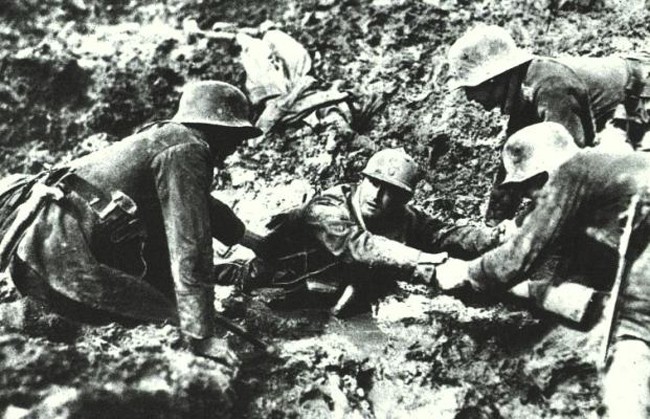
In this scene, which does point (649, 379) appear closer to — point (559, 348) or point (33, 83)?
point (559, 348)

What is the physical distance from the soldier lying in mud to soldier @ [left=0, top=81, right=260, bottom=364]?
1036 mm

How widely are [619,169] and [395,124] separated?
3.35 metres

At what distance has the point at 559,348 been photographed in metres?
4.04

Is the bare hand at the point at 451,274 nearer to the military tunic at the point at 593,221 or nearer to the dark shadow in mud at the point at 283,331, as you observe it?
the military tunic at the point at 593,221

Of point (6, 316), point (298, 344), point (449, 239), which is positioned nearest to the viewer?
point (6, 316)

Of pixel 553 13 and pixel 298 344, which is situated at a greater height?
pixel 553 13

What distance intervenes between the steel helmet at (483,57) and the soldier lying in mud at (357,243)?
72 centimetres

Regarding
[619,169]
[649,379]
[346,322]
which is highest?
[619,169]

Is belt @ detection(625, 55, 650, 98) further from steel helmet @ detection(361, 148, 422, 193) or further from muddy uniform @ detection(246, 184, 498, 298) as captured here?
steel helmet @ detection(361, 148, 422, 193)

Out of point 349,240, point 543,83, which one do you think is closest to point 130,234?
point 349,240

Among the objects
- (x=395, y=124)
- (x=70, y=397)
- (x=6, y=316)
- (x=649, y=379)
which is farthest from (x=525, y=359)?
(x=395, y=124)

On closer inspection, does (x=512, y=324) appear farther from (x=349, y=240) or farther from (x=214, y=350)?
(x=214, y=350)

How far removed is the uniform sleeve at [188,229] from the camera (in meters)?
3.79

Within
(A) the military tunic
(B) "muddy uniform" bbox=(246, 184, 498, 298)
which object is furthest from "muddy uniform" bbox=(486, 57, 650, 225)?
(A) the military tunic
